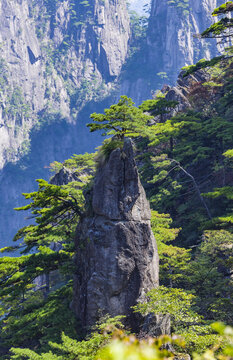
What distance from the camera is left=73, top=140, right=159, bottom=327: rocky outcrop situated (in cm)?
1330

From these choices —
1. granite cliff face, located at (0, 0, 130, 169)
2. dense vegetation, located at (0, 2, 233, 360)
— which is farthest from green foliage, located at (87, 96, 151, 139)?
granite cliff face, located at (0, 0, 130, 169)

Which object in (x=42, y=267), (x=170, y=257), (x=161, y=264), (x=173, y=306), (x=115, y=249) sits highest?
(x=115, y=249)

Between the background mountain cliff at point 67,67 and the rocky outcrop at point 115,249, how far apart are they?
9474 centimetres

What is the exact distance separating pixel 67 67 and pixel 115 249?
11910 cm

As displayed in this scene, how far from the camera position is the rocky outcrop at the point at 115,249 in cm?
1330

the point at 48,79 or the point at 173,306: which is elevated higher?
the point at 48,79

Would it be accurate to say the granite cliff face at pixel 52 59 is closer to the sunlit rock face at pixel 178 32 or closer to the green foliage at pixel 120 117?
the sunlit rock face at pixel 178 32

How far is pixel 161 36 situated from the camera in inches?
4924

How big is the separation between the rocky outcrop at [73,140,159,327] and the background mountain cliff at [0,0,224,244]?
3730 inches

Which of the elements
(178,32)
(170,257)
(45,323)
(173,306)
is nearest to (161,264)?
(170,257)

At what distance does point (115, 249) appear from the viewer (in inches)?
536

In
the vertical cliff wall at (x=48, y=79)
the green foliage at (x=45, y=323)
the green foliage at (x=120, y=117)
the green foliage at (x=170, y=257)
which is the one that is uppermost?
the vertical cliff wall at (x=48, y=79)

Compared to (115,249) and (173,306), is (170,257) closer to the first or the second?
(115,249)

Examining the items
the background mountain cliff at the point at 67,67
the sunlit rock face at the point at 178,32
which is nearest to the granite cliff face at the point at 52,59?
the background mountain cliff at the point at 67,67
